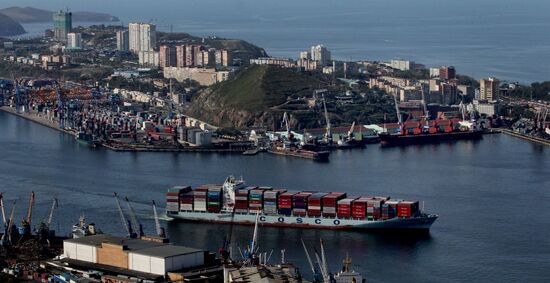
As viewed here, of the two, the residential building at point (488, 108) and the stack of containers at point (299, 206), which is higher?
the residential building at point (488, 108)

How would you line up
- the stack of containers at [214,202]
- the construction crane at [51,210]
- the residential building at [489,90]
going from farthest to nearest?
the residential building at [489,90]
the stack of containers at [214,202]
the construction crane at [51,210]

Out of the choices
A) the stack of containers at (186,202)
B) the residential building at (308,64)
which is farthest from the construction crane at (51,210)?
the residential building at (308,64)

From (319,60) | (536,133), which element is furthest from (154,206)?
(319,60)

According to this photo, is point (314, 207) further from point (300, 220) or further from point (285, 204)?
point (285, 204)

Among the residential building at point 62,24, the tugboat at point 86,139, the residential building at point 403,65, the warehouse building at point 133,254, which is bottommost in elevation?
the warehouse building at point 133,254

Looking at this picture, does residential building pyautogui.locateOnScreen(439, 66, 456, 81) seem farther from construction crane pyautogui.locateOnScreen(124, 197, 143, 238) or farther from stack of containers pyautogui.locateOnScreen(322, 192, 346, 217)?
construction crane pyautogui.locateOnScreen(124, 197, 143, 238)

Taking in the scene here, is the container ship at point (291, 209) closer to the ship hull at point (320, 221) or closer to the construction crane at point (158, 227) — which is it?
the ship hull at point (320, 221)

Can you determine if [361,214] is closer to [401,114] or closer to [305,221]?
[305,221]
